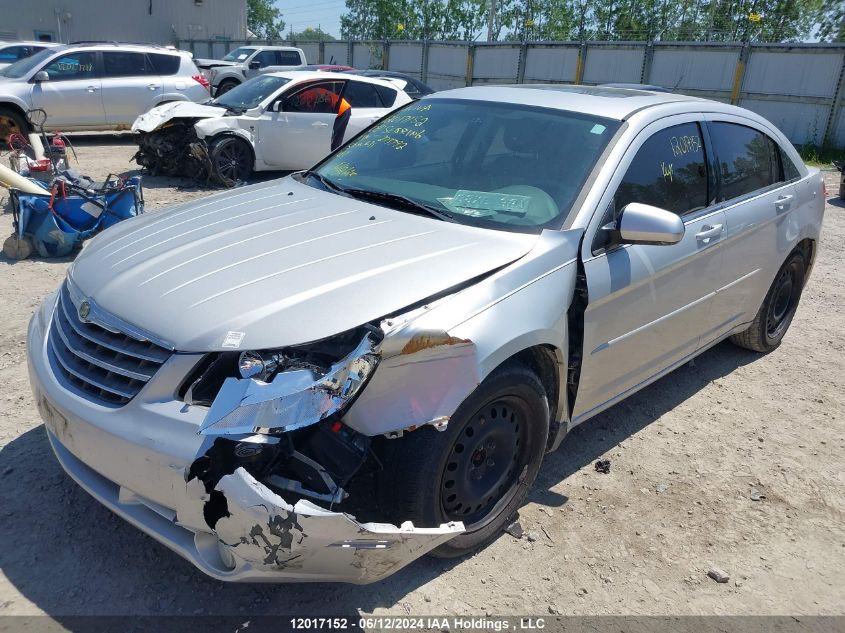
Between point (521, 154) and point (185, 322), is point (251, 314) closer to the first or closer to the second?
point (185, 322)

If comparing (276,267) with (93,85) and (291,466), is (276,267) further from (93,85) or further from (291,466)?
(93,85)

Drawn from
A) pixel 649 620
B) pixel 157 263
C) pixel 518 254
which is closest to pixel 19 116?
pixel 157 263

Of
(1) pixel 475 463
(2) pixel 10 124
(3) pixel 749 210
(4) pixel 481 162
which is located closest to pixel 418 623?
(1) pixel 475 463

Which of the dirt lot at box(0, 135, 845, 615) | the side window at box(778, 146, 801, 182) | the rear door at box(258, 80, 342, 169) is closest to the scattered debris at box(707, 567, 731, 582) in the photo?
the dirt lot at box(0, 135, 845, 615)

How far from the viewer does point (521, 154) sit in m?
3.45

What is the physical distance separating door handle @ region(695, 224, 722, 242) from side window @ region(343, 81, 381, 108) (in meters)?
7.58

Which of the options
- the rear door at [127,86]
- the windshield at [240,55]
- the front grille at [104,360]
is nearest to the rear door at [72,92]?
the rear door at [127,86]

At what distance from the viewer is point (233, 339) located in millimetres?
2275

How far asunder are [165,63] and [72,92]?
77.9 inches

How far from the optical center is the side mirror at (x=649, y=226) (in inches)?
116

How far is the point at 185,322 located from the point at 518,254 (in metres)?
1.31

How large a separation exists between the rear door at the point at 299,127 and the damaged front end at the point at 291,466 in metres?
8.00

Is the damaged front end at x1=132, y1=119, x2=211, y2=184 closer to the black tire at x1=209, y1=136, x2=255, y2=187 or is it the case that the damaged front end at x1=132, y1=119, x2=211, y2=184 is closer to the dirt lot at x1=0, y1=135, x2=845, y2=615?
the black tire at x1=209, y1=136, x2=255, y2=187

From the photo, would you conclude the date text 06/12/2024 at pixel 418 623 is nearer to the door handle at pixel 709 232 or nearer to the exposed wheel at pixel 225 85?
the door handle at pixel 709 232
